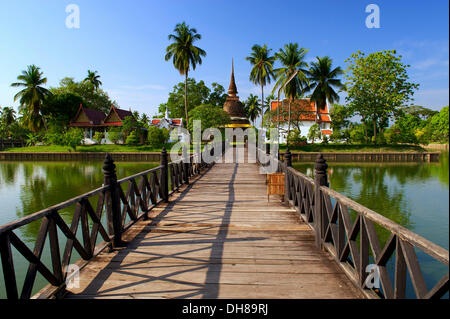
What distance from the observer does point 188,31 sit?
129 feet

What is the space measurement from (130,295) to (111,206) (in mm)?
1639

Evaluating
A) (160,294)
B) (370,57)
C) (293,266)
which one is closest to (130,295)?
(160,294)

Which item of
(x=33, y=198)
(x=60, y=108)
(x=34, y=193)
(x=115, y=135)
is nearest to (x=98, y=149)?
(x=115, y=135)

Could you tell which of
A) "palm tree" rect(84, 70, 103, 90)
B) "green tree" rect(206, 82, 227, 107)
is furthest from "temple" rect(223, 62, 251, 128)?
"palm tree" rect(84, 70, 103, 90)

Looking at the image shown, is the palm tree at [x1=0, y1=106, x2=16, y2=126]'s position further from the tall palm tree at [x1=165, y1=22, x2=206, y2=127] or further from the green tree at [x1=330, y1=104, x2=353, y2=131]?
the green tree at [x1=330, y1=104, x2=353, y2=131]

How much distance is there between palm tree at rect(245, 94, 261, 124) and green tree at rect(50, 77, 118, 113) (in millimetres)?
32056

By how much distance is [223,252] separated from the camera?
411 centimetres

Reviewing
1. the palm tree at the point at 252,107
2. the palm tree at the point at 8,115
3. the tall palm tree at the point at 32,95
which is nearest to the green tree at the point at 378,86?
the palm tree at the point at 252,107

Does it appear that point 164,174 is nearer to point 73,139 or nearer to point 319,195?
point 319,195

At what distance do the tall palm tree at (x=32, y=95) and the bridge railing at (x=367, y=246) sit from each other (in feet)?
169

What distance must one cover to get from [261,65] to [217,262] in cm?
4349

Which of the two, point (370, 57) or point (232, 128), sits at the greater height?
point (370, 57)

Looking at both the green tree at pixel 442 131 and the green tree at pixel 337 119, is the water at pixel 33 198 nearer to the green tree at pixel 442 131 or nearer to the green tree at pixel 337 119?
the green tree at pixel 442 131
